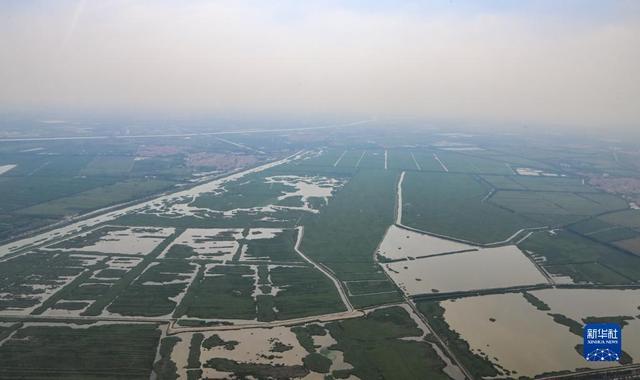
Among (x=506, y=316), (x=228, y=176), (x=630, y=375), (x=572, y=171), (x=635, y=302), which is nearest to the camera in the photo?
(x=630, y=375)

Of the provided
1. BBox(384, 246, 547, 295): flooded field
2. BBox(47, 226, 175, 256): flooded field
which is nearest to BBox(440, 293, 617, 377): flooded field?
BBox(384, 246, 547, 295): flooded field

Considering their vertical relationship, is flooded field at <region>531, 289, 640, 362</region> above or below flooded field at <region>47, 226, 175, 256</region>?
below

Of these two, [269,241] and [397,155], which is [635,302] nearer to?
[269,241]

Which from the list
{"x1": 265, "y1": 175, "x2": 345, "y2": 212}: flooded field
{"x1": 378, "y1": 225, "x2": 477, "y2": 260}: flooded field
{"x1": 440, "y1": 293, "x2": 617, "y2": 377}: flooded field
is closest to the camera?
{"x1": 440, "y1": 293, "x2": 617, "y2": 377}: flooded field

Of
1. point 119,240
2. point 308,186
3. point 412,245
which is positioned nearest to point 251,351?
point 412,245

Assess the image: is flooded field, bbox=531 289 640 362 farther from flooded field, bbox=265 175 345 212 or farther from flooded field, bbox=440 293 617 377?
flooded field, bbox=265 175 345 212

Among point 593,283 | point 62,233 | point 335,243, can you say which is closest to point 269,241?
point 335,243
